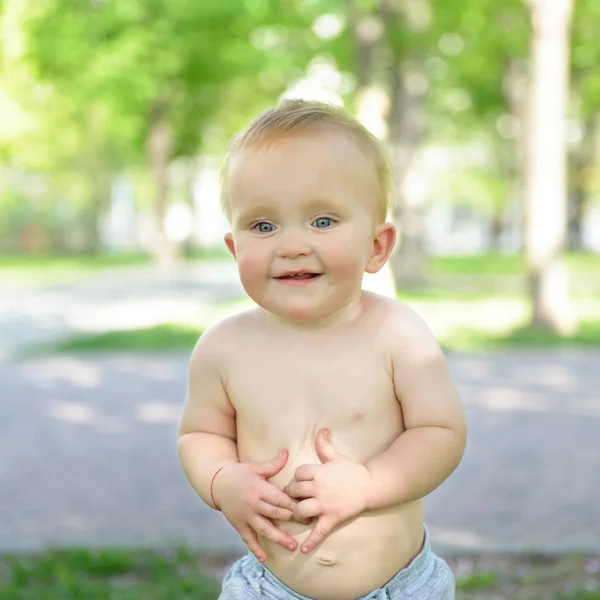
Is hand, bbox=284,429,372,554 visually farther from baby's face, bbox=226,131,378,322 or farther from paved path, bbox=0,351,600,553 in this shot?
paved path, bbox=0,351,600,553

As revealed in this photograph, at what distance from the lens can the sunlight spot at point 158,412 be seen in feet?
27.7

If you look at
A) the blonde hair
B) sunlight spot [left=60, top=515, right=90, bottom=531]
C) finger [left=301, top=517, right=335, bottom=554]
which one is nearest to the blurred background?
sunlight spot [left=60, top=515, right=90, bottom=531]

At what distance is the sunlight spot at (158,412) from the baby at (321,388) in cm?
641

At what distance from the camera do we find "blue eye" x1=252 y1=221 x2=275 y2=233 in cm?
195

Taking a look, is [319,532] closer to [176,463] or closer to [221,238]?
[176,463]

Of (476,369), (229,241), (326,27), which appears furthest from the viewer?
(326,27)

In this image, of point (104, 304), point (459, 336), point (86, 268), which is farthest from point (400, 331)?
point (86, 268)

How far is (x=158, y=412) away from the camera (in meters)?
8.71

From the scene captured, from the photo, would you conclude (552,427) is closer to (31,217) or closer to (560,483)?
(560,483)

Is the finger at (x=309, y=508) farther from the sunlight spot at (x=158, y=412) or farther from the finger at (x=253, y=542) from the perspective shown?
the sunlight spot at (x=158, y=412)

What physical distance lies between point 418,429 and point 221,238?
680 cm

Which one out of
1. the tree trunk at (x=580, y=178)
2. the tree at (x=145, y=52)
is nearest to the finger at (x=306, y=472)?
the tree at (x=145, y=52)

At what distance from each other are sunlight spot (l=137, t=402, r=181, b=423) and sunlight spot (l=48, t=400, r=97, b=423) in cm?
41

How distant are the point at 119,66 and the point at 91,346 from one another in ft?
46.6
